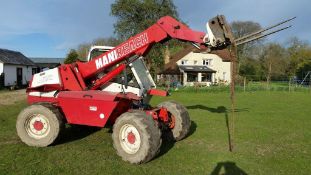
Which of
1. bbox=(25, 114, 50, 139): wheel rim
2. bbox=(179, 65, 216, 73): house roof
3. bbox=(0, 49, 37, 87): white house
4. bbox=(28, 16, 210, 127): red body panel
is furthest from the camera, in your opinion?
bbox=(179, 65, 216, 73): house roof

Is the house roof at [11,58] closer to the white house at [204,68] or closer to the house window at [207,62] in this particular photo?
the white house at [204,68]

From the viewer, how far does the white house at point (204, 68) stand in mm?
58000

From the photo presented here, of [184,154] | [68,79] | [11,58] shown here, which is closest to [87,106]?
[68,79]

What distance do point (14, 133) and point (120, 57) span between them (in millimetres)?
4025

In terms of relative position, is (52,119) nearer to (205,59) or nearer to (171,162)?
(171,162)

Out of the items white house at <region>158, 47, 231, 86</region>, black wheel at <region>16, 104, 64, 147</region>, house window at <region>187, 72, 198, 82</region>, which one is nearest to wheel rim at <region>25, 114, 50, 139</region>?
black wheel at <region>16, 104, 64, 147</region>

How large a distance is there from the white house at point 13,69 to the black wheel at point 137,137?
2925 cm

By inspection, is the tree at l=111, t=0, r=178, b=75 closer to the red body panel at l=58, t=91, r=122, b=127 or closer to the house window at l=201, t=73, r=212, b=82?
the house window at l=201, t=73, r=212, b=82

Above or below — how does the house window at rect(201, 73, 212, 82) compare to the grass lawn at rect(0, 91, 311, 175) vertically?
above

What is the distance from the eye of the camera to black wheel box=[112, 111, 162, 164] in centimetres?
714

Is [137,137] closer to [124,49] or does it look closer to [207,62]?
[124,49]

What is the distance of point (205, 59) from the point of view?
6100 cm

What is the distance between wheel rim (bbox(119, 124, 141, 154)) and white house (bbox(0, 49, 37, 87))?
29.3 meters

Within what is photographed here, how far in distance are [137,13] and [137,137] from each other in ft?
113
